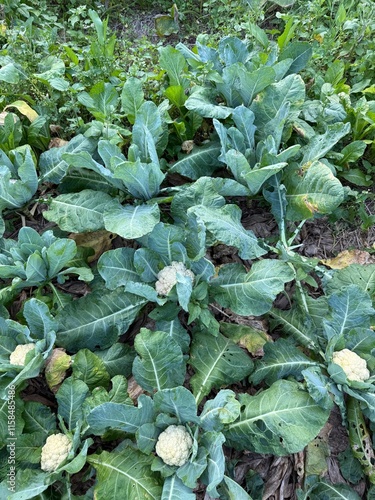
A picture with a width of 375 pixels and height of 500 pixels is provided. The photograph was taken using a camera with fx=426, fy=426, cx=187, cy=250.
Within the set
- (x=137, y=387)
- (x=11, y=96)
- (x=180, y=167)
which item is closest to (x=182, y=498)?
(x=137, y=387)

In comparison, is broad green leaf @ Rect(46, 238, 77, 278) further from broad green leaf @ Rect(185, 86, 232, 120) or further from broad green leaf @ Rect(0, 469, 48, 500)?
broad green leaf @ Rect(185, 86, 232, 120)

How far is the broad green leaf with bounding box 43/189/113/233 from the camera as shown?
216 cm

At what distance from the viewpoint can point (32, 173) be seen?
2209mm

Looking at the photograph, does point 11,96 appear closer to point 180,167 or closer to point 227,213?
point 180,167

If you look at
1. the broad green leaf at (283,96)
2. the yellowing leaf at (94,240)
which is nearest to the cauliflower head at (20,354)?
the yellowing leaf at (94,240)

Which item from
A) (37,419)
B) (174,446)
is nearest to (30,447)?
(37,419)

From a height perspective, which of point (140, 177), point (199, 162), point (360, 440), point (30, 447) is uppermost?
point (140, 177)

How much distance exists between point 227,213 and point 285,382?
→ 81 centimetres

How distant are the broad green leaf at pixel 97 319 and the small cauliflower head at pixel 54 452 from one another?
0.41 metres

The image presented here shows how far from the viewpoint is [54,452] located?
1.75m

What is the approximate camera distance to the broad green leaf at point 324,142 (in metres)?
2.24

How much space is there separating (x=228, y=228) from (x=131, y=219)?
46 centimetres

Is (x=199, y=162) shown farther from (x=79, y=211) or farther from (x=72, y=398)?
(x=72, y=398)

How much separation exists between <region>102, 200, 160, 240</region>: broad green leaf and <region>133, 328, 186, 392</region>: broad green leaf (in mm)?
446
